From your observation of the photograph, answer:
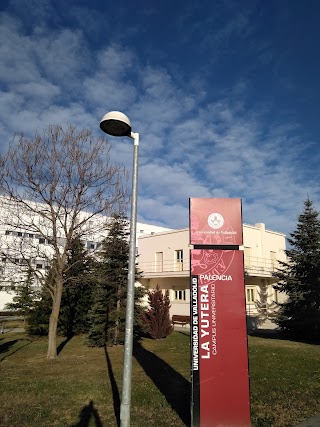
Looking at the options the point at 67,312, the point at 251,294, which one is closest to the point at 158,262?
the point at 251,294

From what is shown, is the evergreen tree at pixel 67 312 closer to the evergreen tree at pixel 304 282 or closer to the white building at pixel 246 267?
the white building at pixel 246 267

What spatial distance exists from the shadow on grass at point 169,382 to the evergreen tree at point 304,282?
9.19m

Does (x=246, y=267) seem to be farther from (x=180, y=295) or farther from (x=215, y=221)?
(x=215, y=221)

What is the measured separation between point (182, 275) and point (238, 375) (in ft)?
70.3

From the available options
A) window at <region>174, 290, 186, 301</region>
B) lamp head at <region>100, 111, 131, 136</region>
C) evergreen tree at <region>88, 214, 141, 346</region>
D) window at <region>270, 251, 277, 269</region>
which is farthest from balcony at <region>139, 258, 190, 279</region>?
lamp head at <region>100, 111, 131, 136</region>

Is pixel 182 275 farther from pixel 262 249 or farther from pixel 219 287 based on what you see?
pixel 219 287

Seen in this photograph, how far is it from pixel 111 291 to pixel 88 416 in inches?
425

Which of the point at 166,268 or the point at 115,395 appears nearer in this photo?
the point at 115,395

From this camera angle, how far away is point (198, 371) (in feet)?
19.5


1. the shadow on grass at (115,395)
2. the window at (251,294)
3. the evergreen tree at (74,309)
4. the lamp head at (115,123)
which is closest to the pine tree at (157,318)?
the evergreen tree at (74,309)

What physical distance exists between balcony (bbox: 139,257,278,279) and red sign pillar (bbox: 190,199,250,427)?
20.0 metres

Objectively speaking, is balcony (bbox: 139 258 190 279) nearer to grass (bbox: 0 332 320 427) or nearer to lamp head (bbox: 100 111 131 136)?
grass (bbox: 0 332 320 427)

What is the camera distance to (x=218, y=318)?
243 inches

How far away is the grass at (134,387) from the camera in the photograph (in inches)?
251
